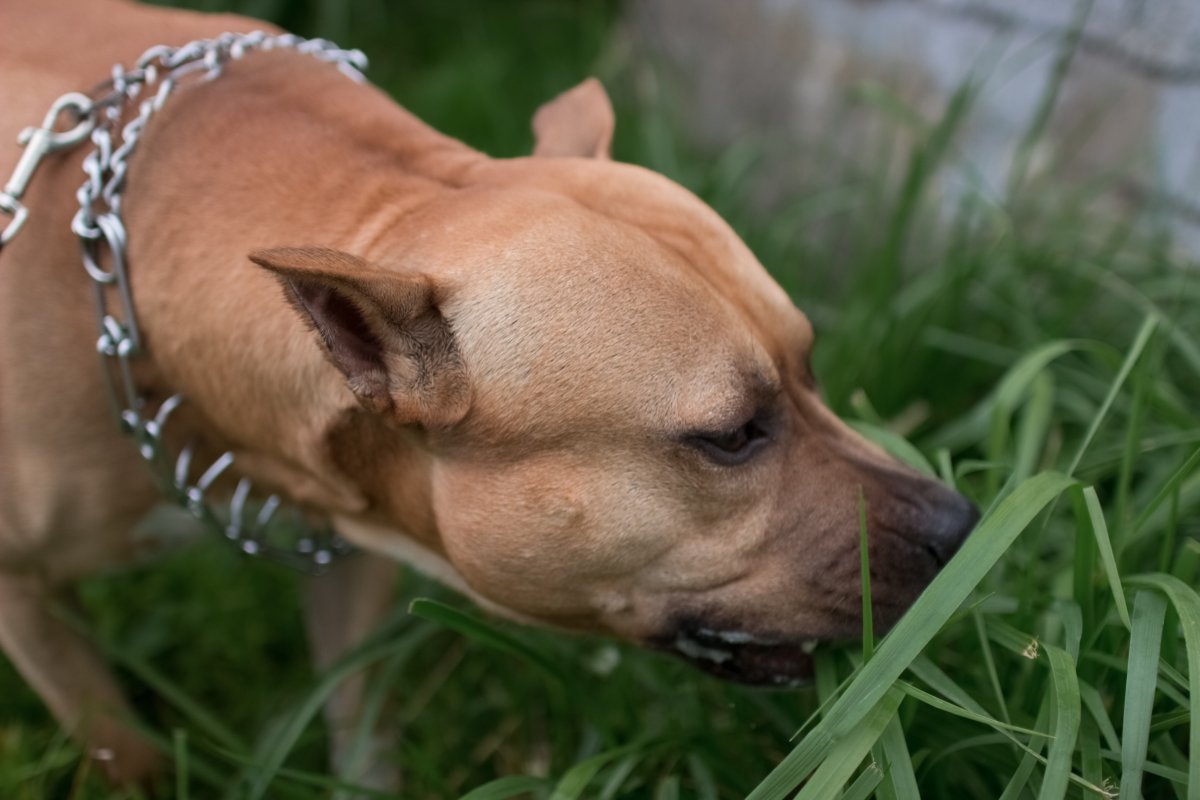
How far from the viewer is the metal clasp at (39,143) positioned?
6.70 feet

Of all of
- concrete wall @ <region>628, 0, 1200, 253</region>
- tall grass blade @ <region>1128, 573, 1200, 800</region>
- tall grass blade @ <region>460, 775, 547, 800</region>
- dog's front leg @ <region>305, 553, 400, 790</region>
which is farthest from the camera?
concrete wall @ <region>628, 0, 1200, 253</region>

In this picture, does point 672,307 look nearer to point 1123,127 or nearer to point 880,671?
point 880,671

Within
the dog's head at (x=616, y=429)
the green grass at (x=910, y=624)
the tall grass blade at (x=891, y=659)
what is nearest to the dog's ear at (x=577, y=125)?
the dog's head at (x=616, y=429)

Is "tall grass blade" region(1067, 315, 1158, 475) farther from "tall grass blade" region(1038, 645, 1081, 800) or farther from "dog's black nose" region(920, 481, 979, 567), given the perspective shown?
"tall grass blade" region(1038, 645, 1081, 800)

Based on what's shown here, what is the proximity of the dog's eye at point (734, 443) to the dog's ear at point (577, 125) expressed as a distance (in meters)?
0.66

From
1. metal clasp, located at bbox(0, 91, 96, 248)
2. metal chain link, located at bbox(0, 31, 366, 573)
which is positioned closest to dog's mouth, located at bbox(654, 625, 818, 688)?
metal chain link, located at bbox(0, 31, 366, 573)

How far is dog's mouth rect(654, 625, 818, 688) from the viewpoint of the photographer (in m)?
2.03

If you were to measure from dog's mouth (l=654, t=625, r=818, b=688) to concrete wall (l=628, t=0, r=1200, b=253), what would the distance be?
199cm

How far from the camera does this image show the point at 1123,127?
11.4ft

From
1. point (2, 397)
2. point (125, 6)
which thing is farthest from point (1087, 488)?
point (125, 6)

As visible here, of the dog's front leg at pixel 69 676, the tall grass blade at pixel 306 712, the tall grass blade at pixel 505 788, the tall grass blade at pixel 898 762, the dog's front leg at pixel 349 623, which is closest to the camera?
the tall grass blade at pixel 898 762

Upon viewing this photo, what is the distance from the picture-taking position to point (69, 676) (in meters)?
2.43

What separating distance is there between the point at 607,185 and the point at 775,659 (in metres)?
0.88

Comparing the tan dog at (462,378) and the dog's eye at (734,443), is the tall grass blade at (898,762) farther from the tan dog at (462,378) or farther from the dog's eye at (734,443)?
the dog's eye at (734,443)
